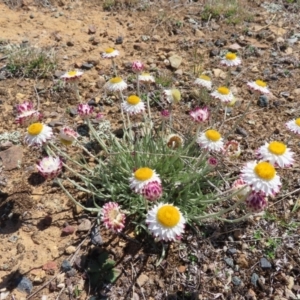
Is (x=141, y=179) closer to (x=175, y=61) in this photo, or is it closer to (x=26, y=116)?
(x=26, y=116)

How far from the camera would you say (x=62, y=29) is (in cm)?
502

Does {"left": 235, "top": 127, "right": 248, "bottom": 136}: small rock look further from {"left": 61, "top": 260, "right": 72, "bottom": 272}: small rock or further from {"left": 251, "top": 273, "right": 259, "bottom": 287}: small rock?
{"left": 61, "top": 260, "right": 72, "bottom": 272}: small rock

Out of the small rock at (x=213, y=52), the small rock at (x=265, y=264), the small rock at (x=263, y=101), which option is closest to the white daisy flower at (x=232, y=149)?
the small rock at (x=265, y=264)

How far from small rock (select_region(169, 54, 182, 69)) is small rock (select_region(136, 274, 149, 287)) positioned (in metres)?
2.57

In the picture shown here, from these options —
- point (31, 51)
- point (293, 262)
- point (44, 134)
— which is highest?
point (44, 134)

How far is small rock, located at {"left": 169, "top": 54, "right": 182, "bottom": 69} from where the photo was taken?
4473mm

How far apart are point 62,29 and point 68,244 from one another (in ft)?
10.4

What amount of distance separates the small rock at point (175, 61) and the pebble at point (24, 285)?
9.21ft

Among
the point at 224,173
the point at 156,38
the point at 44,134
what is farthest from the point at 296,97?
the point at 44,134

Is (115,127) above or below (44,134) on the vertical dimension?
below

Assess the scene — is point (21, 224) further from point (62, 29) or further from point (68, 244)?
point (62, 29)

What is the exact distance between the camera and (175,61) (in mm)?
4508

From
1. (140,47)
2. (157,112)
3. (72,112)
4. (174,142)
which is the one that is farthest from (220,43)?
(174,142)

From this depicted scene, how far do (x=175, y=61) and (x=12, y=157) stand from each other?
2118 millimetres
